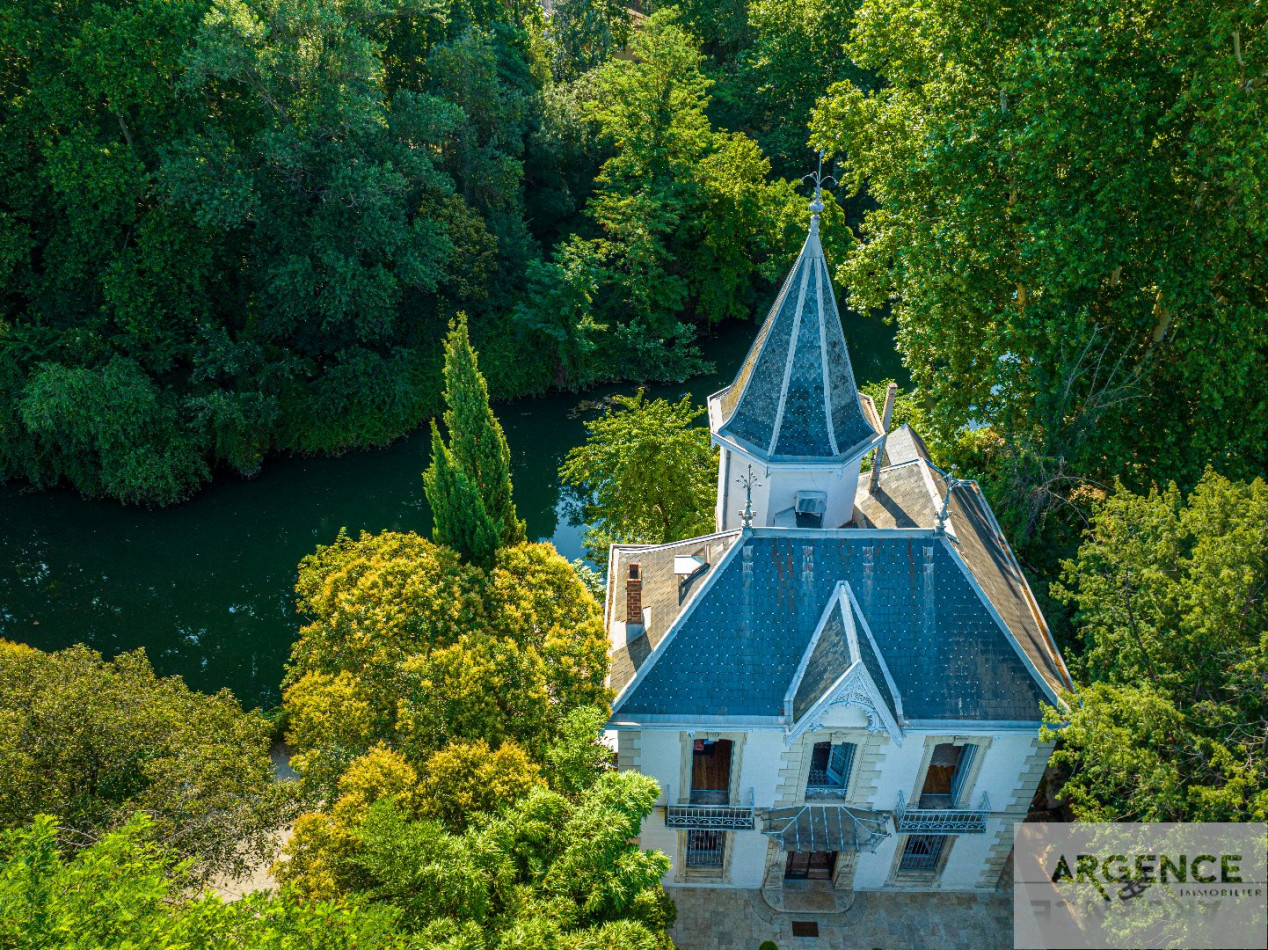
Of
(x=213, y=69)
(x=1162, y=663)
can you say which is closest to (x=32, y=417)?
(x=213, y=69)

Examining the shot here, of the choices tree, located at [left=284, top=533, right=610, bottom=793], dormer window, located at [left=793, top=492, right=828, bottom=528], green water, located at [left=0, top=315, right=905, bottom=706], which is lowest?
green water, located at [left=0, top=315, right=905, bottom=706]

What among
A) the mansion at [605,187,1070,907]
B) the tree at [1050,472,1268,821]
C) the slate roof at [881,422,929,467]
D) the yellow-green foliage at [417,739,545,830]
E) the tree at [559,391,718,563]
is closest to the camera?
the tree at [1050,472,1268,821]

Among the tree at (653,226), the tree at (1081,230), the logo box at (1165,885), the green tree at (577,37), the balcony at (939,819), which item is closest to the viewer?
the logo box at (1165,885)

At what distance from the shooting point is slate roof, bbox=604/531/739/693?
19.6m

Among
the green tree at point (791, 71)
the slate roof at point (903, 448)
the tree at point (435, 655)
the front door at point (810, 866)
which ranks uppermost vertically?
the green tree at point (791, 71)

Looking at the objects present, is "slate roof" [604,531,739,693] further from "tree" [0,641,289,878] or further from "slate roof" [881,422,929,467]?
"tree" [0,641,289,878]

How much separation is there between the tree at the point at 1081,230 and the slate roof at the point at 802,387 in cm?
828

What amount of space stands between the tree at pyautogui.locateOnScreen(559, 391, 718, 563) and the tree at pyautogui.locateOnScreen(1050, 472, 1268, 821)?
13.1 m

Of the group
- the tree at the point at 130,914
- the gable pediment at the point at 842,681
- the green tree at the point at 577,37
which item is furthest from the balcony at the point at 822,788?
the green tree at the point at 577,37

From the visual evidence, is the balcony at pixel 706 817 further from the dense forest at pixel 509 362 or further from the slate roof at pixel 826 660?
the slate roof at pixel 826 660

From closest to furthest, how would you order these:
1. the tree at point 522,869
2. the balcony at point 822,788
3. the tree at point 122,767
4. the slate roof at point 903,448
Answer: the tree at point 522,869 < the tree at point 122,767 < the balcony at point 822,788 < the slate roof at point 903,448

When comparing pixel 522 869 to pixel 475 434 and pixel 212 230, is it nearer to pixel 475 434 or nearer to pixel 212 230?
pixel 475 434

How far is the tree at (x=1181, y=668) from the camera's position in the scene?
15352 millimetres

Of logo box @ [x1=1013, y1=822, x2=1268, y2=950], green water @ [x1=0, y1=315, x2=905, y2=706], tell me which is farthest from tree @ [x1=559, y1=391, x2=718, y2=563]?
logo box @ [x1=1013, y1=822, x2=1268, y2=950]
